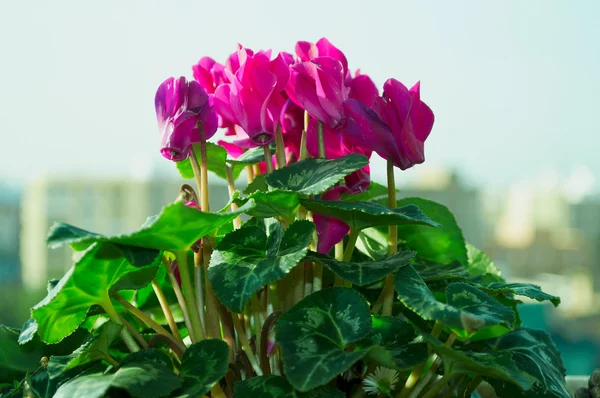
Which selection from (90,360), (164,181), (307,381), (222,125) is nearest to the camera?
(307,381)

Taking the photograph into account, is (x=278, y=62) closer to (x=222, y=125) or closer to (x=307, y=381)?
(x=222, y=125)

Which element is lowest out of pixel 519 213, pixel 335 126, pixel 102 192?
pixel 519 213

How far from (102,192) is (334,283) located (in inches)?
227

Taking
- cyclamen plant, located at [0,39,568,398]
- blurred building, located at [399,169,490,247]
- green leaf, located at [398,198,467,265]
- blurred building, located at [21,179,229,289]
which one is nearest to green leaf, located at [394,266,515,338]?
cyclamen plant, located at [0,39,568,398]

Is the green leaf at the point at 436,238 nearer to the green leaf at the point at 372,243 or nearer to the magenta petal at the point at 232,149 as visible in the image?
the green leaf at the point at 372,243

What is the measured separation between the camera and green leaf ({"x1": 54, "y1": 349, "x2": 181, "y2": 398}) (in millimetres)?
407

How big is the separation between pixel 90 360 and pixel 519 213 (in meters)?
7.73

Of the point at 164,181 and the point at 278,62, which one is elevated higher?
the point at 278,62

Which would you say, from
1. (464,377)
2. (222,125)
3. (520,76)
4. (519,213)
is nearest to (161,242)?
(222,125)

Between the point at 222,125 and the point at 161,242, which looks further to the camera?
the point at 222,125

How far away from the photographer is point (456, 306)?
1.58 ft

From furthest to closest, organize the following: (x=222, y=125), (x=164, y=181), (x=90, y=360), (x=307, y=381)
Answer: (x=164, y=181)
(x=222, y=125)
(x=90, y=360)
(x=307, y=381)

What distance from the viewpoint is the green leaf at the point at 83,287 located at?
1.51 ft

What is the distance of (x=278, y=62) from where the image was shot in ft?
1.80
